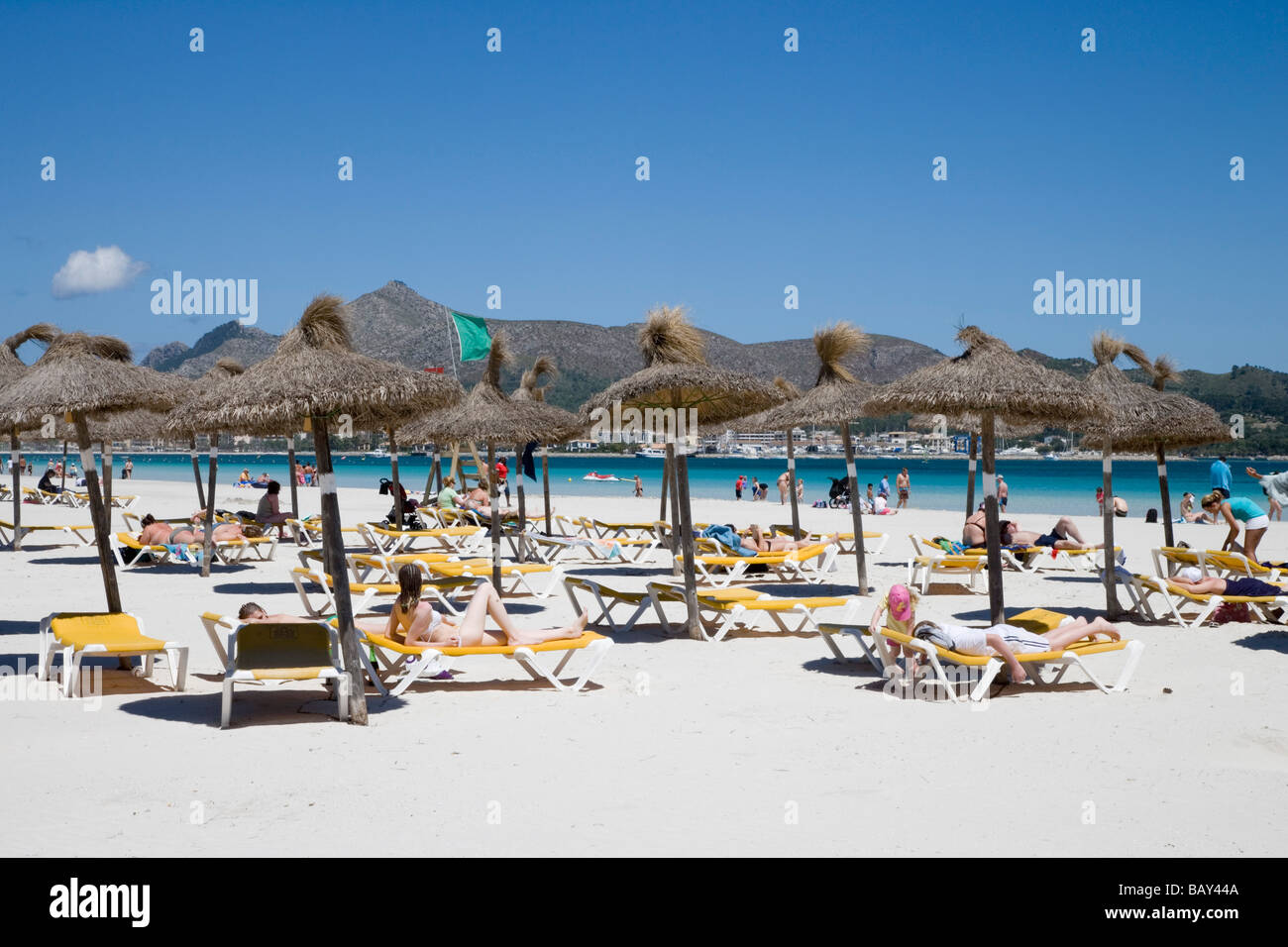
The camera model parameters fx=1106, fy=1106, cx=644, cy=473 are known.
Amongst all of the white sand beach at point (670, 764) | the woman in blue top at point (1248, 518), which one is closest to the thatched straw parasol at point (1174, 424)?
the woman in blue top at point (1248, 518)

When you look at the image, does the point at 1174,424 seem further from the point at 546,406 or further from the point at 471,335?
the point at 471,335

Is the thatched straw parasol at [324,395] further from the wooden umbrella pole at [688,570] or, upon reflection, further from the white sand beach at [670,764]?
the wooden umbrella pole at [688,570]

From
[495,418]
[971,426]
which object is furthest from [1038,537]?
[495,418]

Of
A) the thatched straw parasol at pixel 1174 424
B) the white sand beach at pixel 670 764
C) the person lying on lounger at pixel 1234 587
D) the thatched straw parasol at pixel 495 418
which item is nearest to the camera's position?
the white sand beach at pixel 670 764

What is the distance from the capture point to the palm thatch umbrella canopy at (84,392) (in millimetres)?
7094

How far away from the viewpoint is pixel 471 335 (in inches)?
957

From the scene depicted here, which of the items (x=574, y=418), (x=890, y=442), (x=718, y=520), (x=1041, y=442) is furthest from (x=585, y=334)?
(x=574, y=418)

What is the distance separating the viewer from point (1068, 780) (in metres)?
4.88

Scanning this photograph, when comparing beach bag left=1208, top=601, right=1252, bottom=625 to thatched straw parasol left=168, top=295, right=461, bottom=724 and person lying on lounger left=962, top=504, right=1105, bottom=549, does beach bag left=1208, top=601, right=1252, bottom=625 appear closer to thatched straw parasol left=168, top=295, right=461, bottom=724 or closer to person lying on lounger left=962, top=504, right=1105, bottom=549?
person lying on lounger left=962, top=504, right=1105, bottom=549

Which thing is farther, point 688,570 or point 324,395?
point 688,570

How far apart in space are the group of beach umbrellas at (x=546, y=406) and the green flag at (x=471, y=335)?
1083cm

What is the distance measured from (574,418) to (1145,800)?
8.78 metres

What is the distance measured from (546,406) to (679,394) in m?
3.84
